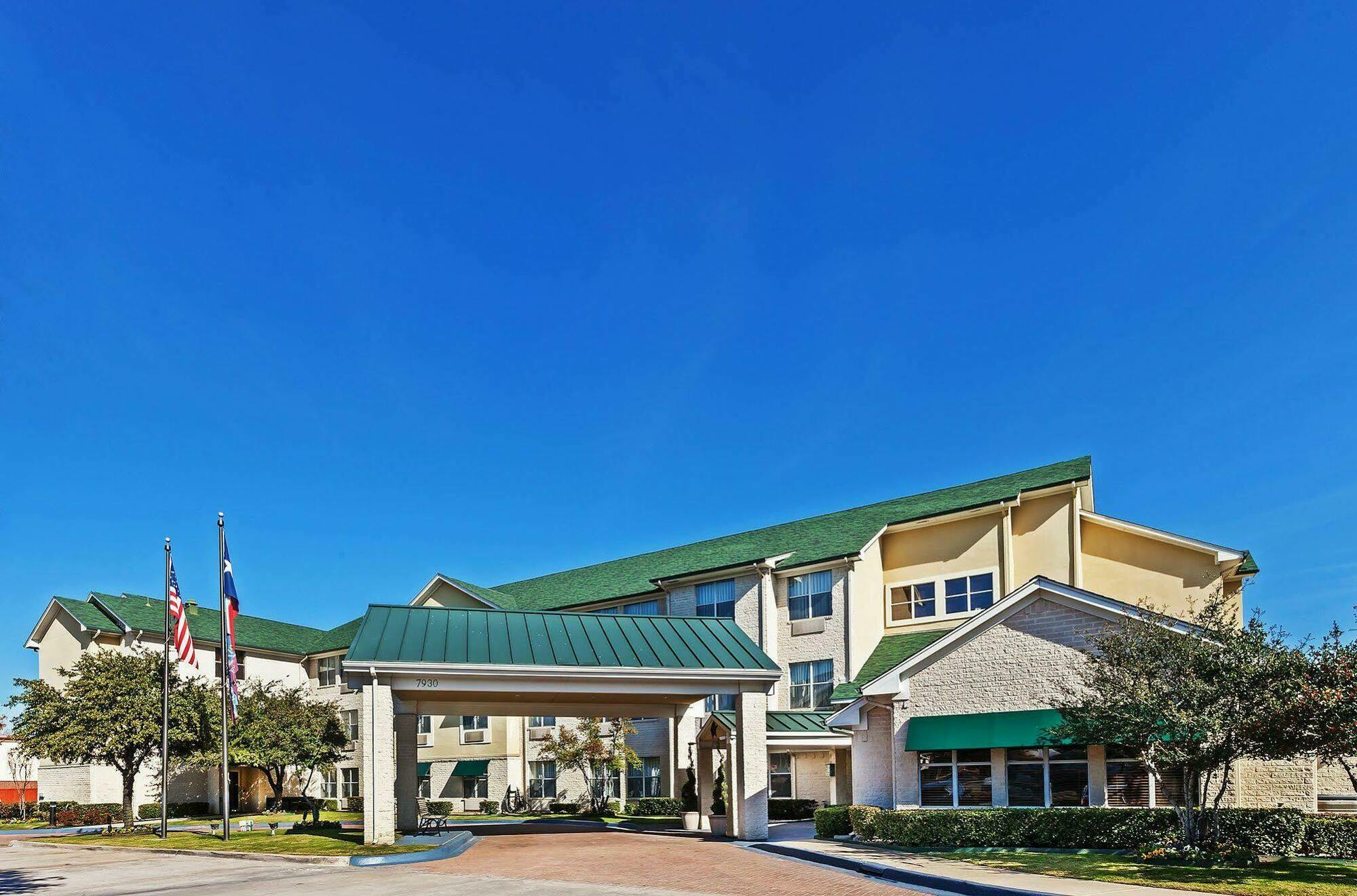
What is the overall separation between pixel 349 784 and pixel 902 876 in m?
42.7

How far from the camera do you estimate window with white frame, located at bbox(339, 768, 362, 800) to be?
54.1 meters

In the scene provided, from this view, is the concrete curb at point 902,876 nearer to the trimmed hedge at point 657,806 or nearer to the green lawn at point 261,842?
the green lawn at point 261,842

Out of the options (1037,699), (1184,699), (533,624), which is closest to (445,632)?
(533,624)

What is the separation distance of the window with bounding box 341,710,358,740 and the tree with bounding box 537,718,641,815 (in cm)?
1204

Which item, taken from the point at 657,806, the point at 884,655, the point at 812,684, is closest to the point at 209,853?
the point at 657,806

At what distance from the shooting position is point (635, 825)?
117ft

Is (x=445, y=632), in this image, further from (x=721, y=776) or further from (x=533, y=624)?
(x=721, y=776)

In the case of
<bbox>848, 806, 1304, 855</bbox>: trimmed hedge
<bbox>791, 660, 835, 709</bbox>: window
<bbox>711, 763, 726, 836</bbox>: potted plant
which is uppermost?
<bbox>791, 660, 835, 709</bbox>: window

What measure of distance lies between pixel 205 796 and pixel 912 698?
38.3m

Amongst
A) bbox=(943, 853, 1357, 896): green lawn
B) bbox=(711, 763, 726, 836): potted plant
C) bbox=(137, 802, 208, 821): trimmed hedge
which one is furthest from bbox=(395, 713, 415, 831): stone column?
bbox=(137, 802, 208, 821): trimmed hedge

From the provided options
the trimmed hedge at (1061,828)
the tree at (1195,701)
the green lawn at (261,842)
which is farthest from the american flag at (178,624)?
the tree at (1195,701)

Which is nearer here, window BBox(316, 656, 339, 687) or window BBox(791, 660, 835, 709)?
window BBox(791, 660, 835, 709)

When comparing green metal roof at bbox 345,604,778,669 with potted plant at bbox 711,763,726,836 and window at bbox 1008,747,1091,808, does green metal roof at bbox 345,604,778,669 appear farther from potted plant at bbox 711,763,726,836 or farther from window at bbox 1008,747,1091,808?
window at bbox 1008,747,1091,808

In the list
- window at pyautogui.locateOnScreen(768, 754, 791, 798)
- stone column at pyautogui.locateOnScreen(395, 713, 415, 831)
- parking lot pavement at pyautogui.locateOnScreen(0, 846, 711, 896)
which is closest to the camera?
parking lot pavement at pyautogui.locateOnScreen(0, 846, 711, 896)
